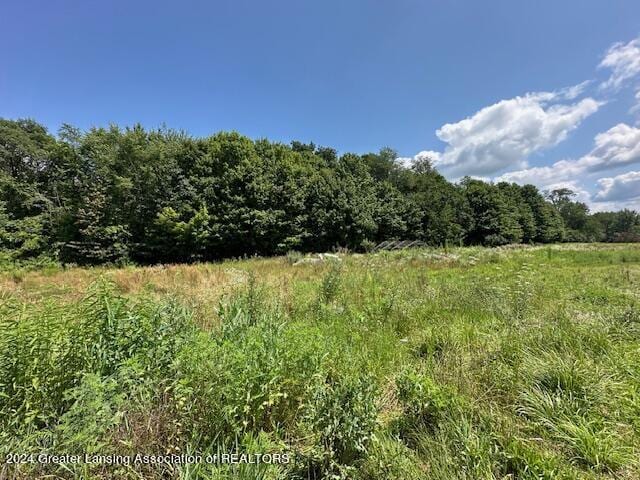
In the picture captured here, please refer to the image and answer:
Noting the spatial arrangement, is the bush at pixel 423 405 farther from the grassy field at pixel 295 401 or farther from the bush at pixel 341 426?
the bush at pixel 341 426

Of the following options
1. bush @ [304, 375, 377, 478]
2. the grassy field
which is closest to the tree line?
the grassy field

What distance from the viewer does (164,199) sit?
→ 21.9m

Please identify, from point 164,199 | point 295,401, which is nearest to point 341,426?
point 295,401

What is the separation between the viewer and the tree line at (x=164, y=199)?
65.0ft

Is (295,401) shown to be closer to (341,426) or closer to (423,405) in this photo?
(341,426)

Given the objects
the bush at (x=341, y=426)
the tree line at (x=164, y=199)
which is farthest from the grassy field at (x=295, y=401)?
the tree line at (x=164, y=199)

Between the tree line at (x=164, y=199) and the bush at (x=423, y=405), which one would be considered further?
the tree line at (x=164, y=199)

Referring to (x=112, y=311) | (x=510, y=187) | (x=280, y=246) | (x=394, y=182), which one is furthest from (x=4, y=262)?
(x=510, y=187)

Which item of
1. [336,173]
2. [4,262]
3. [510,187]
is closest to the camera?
[4,262]

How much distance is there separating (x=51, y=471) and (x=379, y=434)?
2.00 meters

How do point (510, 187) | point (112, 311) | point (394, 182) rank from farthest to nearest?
point (510, 187) < point (394, 182) < point (112, 311)

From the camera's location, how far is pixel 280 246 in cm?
2261

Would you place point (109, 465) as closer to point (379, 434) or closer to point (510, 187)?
point (379, 434)

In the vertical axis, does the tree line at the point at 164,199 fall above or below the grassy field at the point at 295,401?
above
